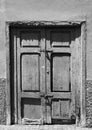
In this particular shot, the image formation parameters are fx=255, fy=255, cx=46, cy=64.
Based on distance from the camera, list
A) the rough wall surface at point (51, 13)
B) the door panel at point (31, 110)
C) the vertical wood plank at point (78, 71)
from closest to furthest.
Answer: the rough wall surface at point (51, 13)
the vertical wood plank at point (78, 71)
the door panel at point (31, 110)

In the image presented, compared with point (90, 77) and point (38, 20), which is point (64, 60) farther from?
point (38, 20)

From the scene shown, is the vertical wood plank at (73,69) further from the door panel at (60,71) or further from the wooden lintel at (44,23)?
the wooden lintel at (44,23)

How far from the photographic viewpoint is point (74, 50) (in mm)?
4730

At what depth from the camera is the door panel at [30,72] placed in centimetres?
482

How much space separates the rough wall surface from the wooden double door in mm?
235

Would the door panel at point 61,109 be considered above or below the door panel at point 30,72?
below

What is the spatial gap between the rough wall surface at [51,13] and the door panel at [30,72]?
0.42 m

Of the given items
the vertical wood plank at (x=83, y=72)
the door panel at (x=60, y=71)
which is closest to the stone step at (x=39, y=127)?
the vertical wood plank at (x=83, y=72)

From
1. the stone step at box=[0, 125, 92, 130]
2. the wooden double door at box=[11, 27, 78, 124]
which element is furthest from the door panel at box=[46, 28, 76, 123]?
the stone step at box=[0, 125, 92, 130]

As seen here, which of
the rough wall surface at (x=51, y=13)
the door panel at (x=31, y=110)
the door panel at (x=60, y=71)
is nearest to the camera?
the rough wall surface at (x=51, y=13)

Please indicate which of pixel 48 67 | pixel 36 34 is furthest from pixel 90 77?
pixel 36 34

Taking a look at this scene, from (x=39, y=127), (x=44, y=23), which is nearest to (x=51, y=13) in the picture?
(x=44, y=23)

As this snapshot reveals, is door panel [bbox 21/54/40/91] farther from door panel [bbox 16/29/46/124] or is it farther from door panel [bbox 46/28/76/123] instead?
door panel [bbox 46/28/76/123]

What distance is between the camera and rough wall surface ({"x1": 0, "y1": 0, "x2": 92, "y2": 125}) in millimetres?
4539
